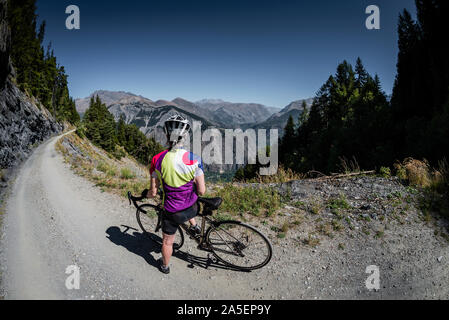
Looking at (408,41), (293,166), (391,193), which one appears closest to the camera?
(391,193)

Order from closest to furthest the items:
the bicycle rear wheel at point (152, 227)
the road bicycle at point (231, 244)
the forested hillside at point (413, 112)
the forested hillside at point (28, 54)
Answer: the road bicycle at point (231, 244) < the bicycle rear wheel at point (152, 227) < the forested hillside at point (413, 112) < the forested hillside at point (28, 54)

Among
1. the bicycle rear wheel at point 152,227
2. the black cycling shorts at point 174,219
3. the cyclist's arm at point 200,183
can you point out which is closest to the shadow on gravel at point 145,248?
the bicycle rear wheel at point 152,227

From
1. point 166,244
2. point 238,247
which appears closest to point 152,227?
point 166,244

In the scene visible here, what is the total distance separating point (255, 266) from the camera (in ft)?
13.5

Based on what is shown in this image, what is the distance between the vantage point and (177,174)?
3.45 meters

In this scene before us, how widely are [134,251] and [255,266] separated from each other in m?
3.00

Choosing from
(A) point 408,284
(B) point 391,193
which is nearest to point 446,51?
(B) point 391,193

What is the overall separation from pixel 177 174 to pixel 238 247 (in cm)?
233

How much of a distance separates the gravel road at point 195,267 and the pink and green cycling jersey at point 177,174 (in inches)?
65.8

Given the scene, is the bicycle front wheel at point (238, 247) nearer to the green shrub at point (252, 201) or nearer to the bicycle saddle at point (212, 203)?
the bicycle saddle at point (212, 203)

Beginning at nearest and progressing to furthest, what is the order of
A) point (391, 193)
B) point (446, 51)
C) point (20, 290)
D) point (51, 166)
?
point (20, 290), point (391, 193), point (51, 166), point (446, 51)

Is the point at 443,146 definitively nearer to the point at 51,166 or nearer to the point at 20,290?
the point at 20,290

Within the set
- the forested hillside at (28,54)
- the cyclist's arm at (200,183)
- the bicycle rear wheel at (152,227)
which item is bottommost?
the bicycle rear wheel at (152,227)

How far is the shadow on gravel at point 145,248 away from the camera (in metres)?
4.34
